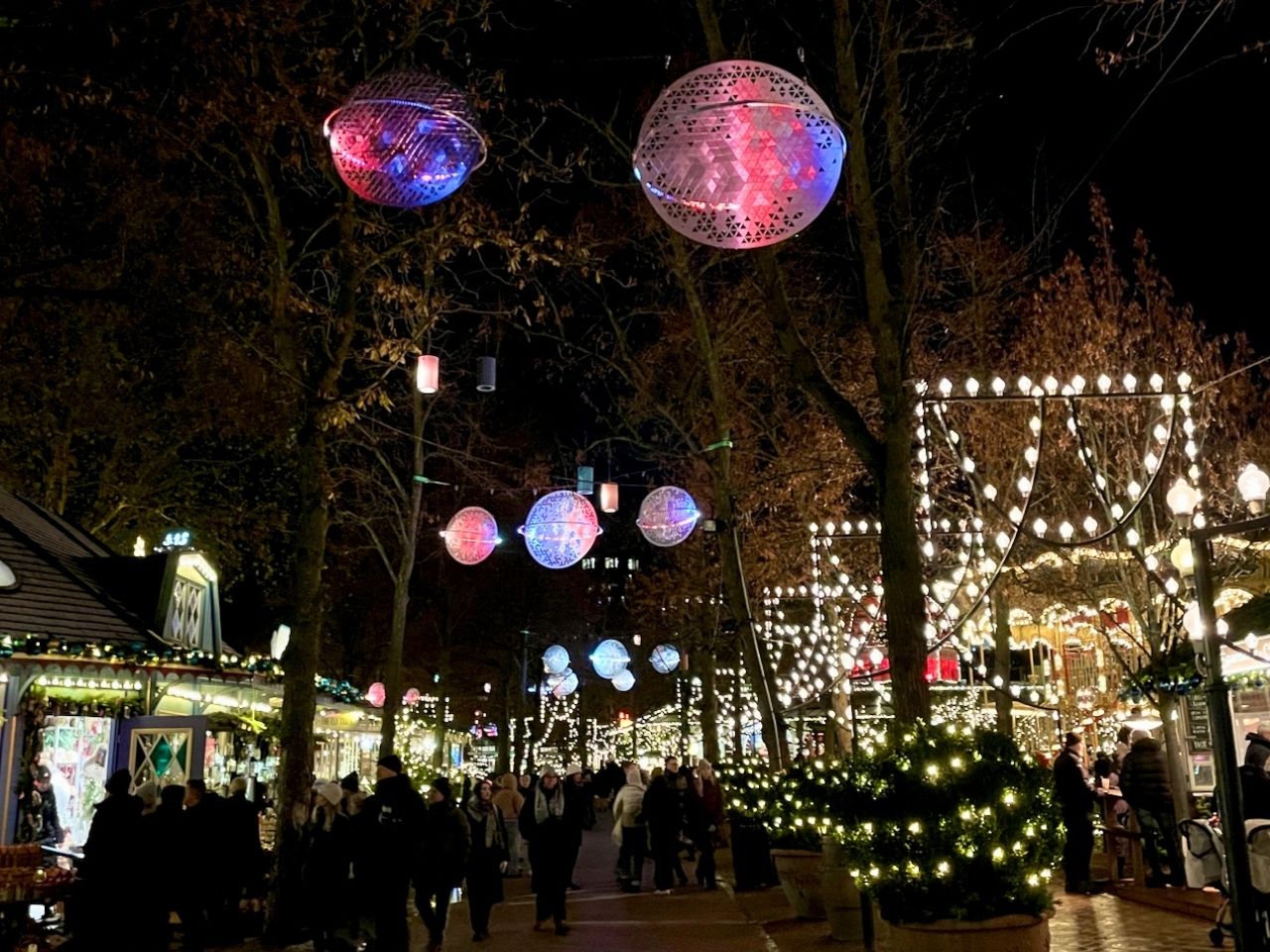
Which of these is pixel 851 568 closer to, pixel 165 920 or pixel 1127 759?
pixel 1127 759

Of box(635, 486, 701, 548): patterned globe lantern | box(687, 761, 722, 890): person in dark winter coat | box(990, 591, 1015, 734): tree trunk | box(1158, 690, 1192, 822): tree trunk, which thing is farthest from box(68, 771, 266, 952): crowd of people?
box(990, 591, 1015, 734): tree trunk

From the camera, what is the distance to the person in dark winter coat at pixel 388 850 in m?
9.94

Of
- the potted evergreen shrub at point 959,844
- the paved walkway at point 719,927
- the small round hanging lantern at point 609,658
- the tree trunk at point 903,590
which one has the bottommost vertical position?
the paved walkway at point 719,927

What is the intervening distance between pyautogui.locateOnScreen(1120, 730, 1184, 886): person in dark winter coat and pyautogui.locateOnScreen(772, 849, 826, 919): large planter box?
354 cm

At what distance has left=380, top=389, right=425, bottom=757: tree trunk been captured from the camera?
22688mm

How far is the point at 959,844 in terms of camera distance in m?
6.92

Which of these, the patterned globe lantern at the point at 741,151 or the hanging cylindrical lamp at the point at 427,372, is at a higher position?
the hanging cylindrical lamp at the point at 427,372

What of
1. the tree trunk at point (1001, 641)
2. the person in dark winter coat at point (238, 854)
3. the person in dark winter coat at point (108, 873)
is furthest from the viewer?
the tree trunk at point (1001, 641)

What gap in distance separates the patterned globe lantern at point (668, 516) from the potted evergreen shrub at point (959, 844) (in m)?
9.41

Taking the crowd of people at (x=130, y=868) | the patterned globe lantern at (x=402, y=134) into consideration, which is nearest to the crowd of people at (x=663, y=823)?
the crowd of people at (x=130, y=868)

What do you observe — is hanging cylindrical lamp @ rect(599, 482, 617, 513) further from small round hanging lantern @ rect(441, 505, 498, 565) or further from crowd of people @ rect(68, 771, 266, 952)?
crowd of people @ rect(68, 771, 266, 952)

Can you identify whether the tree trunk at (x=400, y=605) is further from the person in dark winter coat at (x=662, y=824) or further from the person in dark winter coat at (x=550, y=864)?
the person in dark winter coat at (x=550, y=864)

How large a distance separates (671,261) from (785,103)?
1200 cm

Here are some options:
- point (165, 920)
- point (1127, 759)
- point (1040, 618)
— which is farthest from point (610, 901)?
point (1040, 618)
